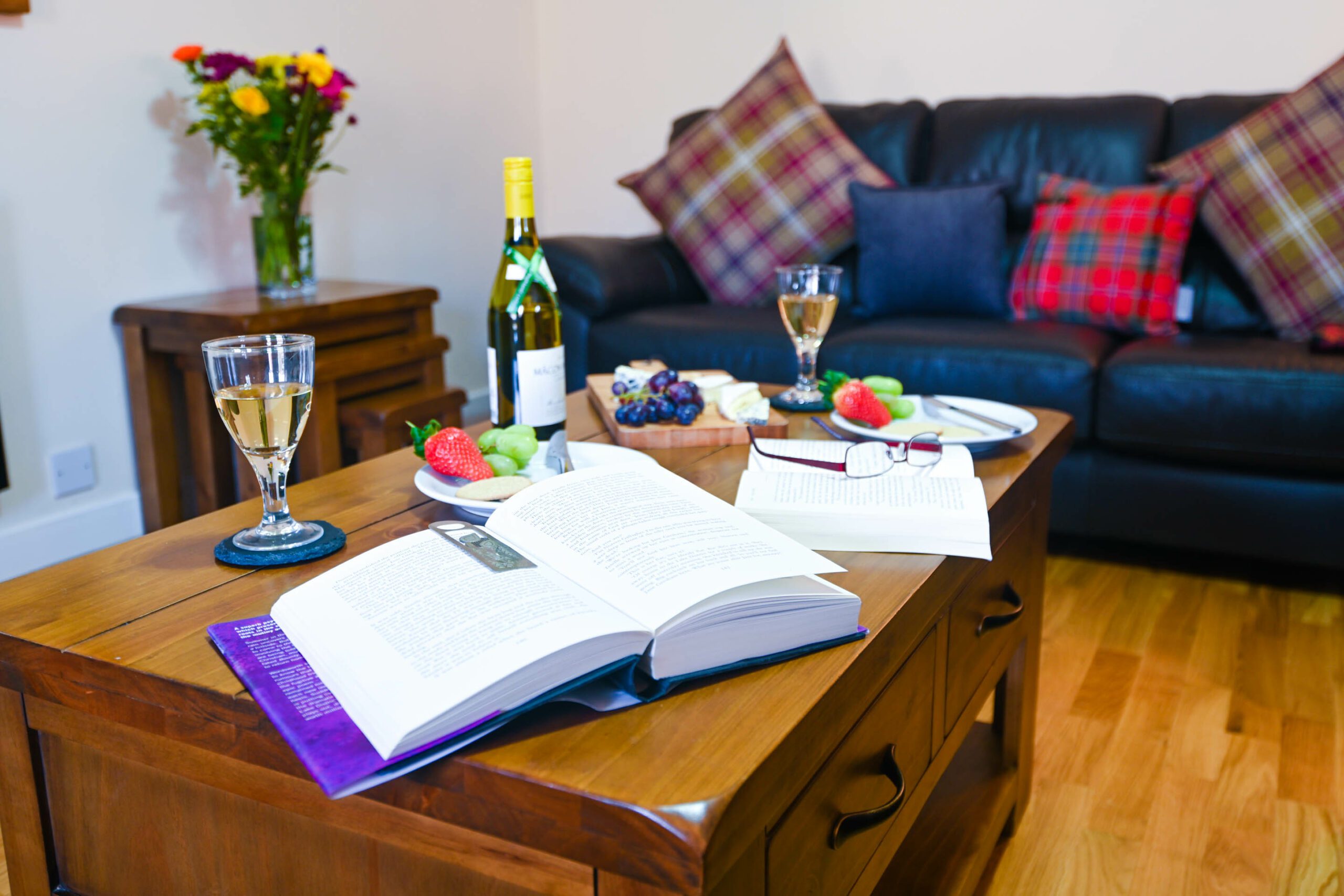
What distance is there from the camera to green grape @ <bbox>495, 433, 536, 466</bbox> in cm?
104

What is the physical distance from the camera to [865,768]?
776 mm

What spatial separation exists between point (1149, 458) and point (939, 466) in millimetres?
1200

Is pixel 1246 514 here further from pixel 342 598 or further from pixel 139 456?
pixel 139 456

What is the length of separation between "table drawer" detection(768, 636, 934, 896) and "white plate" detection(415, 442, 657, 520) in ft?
1.03

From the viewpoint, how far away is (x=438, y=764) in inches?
22.4

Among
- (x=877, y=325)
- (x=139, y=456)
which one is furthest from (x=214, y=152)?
(x=877, y=325)

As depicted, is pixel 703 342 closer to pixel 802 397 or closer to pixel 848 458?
pixel 802 397

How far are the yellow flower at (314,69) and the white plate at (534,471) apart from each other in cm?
138

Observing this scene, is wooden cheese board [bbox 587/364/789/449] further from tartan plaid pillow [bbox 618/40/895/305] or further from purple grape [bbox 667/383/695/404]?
tartan plaid pillow [bbox 618/40/895/305]

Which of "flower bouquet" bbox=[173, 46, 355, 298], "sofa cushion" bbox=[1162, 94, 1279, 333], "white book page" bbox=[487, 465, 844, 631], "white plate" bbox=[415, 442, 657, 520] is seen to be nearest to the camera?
"white book page" bbox=[487, 465, 844, 631]

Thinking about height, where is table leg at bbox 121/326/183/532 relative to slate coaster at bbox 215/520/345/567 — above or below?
below

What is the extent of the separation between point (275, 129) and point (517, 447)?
4.91 feet

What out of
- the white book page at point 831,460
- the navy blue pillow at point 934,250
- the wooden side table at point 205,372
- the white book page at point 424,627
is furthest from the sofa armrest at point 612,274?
the white book page at point 424,627

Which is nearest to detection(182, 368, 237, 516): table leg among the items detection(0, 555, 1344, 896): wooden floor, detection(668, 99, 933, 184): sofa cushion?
detection(0, 555, 1344, 896): wooden floor
